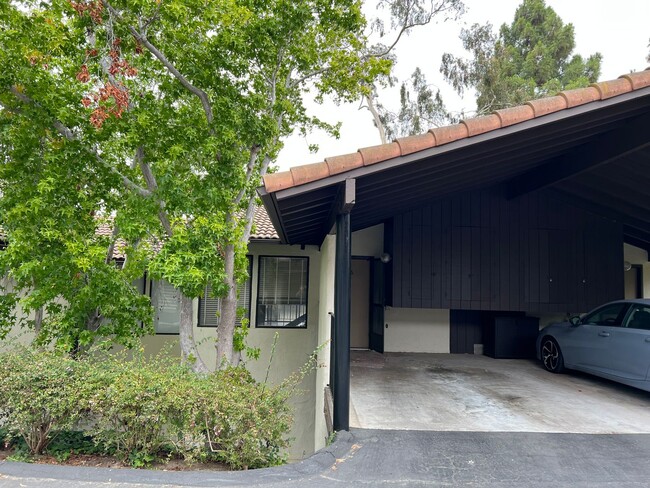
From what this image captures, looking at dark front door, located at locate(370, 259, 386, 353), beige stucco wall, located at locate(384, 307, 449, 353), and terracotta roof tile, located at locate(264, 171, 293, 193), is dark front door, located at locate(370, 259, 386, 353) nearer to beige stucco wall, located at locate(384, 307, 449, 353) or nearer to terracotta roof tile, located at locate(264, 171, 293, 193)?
beige stucco wall, located at locate(384, 307, 449, 353)

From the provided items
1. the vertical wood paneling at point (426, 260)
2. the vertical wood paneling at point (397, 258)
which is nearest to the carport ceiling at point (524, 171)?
the vertical wood paneling at point (397, 258)

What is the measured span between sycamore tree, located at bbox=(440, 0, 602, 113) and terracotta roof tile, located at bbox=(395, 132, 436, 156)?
57.9 ft

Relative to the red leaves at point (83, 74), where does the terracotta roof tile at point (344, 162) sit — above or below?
below

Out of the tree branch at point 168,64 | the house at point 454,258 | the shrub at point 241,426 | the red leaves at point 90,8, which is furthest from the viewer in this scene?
the house at point 454,258

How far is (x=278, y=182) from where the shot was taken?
12.4 ft

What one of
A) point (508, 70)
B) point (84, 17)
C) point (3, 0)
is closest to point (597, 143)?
point (84, 17)

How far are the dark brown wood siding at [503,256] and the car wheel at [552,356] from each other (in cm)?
100

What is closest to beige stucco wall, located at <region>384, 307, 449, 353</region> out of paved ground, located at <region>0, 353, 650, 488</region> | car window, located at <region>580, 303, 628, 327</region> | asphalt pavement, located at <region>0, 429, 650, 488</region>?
paved ground, located at <region>0, 353, 650, 488</region>

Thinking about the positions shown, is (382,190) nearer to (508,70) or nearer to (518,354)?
(518,354)

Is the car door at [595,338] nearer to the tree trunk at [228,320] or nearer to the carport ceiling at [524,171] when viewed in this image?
the carport ceiling at [524,171]

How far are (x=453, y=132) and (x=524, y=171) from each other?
3787mm

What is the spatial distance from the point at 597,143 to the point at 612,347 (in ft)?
8.92

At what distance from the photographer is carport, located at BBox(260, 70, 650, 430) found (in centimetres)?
401

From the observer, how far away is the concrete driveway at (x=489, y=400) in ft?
15.0
